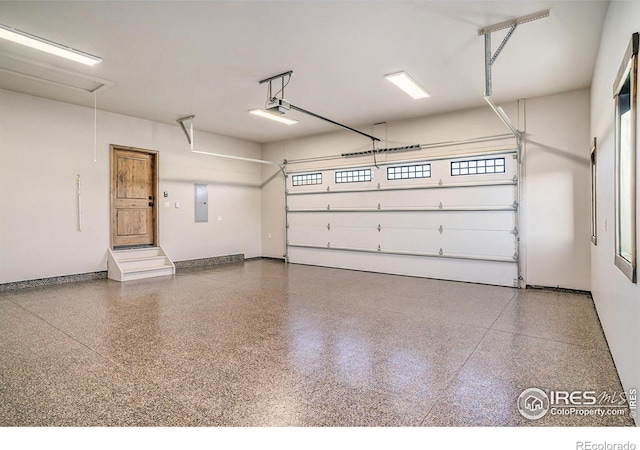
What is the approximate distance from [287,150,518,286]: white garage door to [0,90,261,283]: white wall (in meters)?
2.36

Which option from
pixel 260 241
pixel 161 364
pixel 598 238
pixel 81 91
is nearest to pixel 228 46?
pixel 81 91

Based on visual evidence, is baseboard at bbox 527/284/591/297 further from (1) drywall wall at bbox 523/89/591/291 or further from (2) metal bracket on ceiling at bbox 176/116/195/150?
(2) metal bracket on ceiling at bbox 176/116/195/150

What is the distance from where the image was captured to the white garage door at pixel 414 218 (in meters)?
5.94

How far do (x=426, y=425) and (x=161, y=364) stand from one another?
2036mm

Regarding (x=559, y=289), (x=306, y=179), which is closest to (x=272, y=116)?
(x=306, y=179)

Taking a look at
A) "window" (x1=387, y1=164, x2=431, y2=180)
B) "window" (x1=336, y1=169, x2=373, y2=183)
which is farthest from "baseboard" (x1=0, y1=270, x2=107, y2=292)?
"window" (x1=387, y1=164, x2=431, y2=180)

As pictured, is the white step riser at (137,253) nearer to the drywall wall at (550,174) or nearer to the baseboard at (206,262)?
the baseboard at (206,262)

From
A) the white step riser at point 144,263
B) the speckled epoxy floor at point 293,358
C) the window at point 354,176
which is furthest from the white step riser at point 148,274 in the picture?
the window at point 354,176

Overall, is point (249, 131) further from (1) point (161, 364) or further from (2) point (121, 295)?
(1) point (161, 364)

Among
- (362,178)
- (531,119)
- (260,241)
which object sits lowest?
(260,241)

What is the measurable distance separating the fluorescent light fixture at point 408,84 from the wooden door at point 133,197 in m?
5.14

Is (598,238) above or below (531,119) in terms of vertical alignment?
below

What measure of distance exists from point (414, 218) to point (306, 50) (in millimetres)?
3968
